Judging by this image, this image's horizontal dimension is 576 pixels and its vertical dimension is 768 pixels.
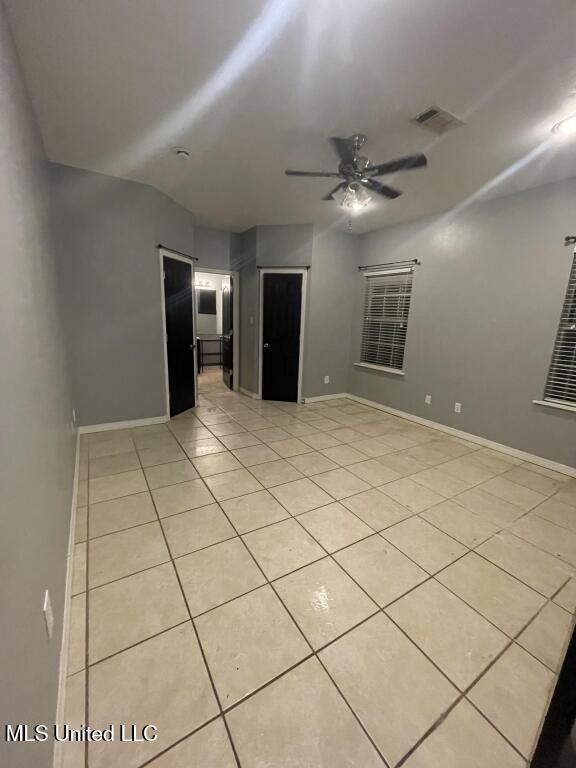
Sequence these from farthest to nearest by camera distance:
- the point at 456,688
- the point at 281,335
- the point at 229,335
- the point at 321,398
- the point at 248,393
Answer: the point at 229,335 → the point at 248,393 → the point at 321,398 → the point at 281,335 → the point at 456,688

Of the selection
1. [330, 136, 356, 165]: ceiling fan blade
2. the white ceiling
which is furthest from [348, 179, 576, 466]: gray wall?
[330, 136, 356, 165]: ceiling fan blade

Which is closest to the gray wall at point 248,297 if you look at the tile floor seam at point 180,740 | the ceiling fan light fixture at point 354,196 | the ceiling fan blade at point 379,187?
the ceiling fan light fixture at point 354,196

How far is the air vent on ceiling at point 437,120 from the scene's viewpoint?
202 centimetres

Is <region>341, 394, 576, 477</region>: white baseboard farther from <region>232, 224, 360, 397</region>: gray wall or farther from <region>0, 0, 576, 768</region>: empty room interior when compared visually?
<region>232, 224, 360, 397</region>: gray wall

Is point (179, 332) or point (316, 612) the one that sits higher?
point (179, 332)

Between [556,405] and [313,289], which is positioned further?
[313,289]

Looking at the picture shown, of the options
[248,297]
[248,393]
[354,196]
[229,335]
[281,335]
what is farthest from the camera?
[229,335]

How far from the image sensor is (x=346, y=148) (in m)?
2.24

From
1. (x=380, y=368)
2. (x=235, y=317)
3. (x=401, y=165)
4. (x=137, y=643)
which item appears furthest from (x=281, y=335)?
(x=137, y=643)

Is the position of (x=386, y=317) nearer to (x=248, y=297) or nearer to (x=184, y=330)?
(x=248, y=297)

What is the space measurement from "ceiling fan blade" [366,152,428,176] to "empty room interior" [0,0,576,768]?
155 millimetres

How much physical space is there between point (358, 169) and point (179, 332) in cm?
284

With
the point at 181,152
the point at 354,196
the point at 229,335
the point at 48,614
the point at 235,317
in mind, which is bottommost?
the point at 48,614

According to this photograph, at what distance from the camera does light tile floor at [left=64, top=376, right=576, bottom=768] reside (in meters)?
1.10
